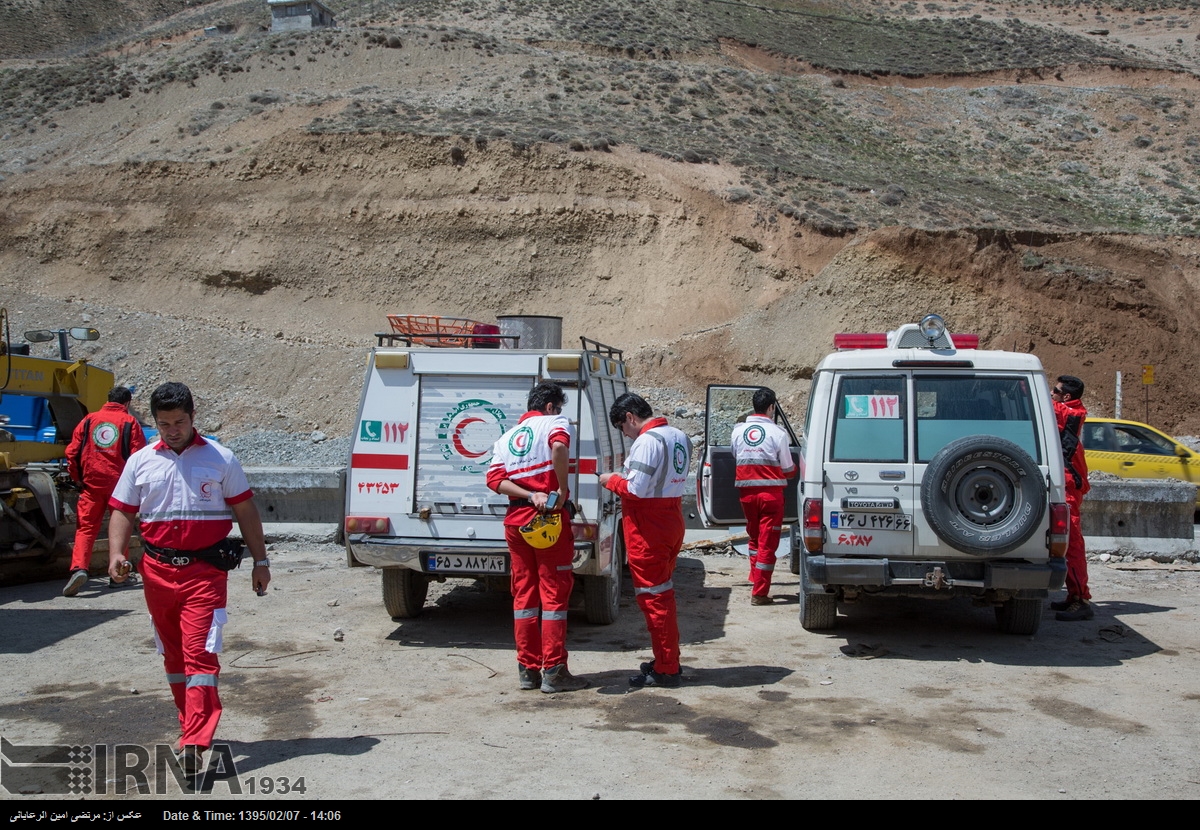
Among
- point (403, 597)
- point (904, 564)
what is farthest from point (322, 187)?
point (904, 564)

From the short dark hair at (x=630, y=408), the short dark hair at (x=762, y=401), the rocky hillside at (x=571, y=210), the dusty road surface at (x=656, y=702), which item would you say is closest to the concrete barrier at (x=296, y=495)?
the dusty road surface at (x=656, y=702)

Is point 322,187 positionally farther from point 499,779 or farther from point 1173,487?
point 499,779

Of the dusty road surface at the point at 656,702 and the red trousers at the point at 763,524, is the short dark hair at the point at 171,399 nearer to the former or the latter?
the dusty road surface at the point at 656,702

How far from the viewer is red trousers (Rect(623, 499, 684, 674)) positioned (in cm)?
654

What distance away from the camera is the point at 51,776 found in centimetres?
494

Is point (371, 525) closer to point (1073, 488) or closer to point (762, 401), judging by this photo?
point (762, 401)

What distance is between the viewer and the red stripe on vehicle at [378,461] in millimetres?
8023

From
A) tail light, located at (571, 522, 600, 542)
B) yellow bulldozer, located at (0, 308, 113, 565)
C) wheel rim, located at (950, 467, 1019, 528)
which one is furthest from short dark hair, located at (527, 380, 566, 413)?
yellow bulldozer, located at (0, 308, 113, 565)

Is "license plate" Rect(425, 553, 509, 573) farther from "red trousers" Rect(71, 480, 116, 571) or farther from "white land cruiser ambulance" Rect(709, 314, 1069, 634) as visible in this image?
"red trousers" Rect(71, 480, 116, 571)

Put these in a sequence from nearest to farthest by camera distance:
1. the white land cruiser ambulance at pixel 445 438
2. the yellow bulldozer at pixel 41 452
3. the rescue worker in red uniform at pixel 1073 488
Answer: the white land cruiser ambulance at pixel 445 438, the rescue worker in red uniform at pixel 1073 488, the yellow bulldozer at pixel 41 452

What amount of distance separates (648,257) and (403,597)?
26841 millimetres

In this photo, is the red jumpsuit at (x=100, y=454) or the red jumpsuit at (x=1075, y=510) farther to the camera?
the red jumpsuit at (x=100, y=454)

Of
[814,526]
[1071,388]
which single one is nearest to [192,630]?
[814,526]

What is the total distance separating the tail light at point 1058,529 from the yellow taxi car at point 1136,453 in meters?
9.43
